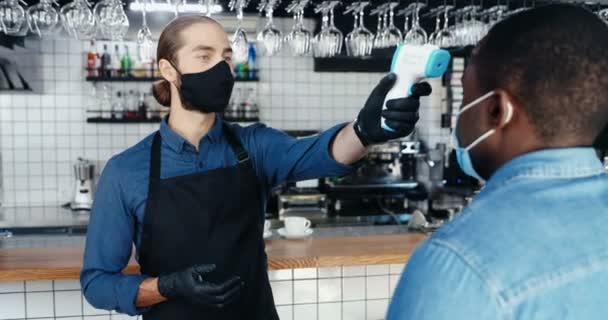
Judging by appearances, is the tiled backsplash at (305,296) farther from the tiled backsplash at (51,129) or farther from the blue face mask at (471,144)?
the tiled backsplash at (51,129)

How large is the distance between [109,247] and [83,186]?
328 centimetres

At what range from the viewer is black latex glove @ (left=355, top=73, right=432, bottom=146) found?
1349 mm

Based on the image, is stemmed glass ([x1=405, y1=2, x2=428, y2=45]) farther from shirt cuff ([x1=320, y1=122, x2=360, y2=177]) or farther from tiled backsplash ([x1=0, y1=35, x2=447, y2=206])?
tiled backsplash ([x1=0, y1=35, x2=447, y2=206])

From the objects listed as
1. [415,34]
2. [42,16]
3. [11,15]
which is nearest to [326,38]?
[415,34]

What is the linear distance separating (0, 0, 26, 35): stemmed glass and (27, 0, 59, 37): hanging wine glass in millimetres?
41

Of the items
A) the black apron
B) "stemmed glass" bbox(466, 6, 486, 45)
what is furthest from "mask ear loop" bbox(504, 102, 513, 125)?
"stemmed glass" bbox(466, 6, 486, 45)

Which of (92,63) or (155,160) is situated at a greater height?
(92,63)

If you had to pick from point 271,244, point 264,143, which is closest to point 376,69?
point 271,244

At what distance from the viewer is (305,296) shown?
8.02ft

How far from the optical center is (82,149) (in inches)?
198

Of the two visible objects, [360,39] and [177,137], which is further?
[360,39]

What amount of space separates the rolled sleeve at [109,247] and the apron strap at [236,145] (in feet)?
1.11

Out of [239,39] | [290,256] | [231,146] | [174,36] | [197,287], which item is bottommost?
[290,256]

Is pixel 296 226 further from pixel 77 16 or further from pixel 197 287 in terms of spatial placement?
pixel 77 16
